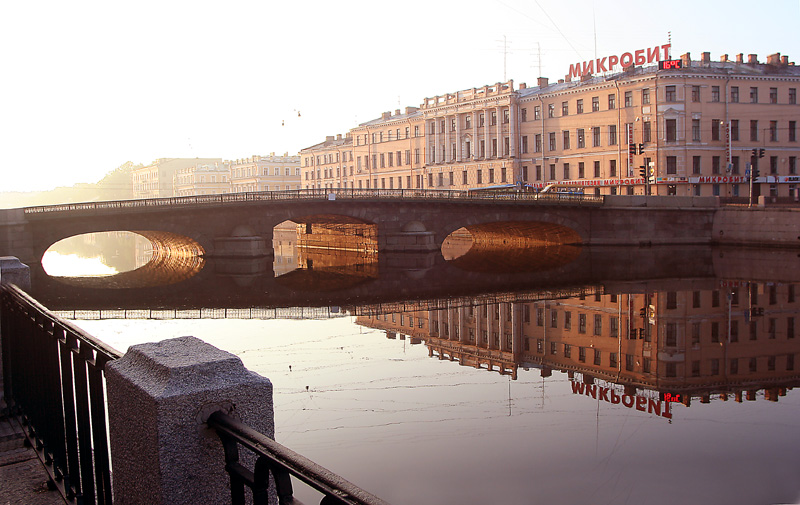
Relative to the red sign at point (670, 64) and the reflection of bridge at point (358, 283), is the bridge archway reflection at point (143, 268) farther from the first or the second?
the red sign at point (670, 64)

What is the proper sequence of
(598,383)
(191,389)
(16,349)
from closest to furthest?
1. (191,389)
2. (16,349)
3. (598,383)

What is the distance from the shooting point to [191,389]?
10.1ft

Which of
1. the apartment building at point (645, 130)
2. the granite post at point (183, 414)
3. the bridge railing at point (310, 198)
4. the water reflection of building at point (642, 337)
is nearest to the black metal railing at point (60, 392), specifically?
the granite post at point (183, 414)

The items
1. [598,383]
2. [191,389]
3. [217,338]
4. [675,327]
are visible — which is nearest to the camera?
[191,389]

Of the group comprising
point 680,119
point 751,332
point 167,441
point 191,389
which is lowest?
point 751,332

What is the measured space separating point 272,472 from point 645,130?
54987mm

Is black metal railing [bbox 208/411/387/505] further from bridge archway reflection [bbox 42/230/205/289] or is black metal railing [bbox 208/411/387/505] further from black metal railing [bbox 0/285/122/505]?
bridge archway reflection [bbox 42/230/205/289]

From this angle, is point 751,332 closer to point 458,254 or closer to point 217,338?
point 217,338

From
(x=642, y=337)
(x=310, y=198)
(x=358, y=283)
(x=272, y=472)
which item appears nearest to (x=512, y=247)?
(x=310, y=198)

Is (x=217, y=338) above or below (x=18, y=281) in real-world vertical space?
below

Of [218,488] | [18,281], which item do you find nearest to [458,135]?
[18,281]

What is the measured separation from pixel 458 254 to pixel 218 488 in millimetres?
46198

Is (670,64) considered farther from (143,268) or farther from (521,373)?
(521,373)

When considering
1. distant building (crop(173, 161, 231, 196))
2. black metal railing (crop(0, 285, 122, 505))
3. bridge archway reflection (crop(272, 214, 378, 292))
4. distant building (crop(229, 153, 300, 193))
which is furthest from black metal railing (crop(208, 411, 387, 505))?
distant building (crop(173, 161, 231, 196))
